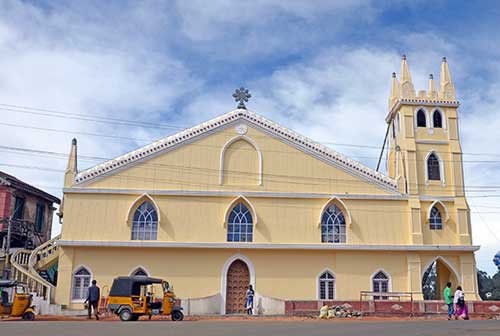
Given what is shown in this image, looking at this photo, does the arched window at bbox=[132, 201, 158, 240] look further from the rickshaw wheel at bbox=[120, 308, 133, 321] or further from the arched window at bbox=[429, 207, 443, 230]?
the arched window at bbox=[429, 207, 443, 230]

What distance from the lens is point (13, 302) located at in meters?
20.9

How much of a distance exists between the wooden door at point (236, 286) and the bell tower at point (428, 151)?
8.49m

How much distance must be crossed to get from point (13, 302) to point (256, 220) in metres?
11.6

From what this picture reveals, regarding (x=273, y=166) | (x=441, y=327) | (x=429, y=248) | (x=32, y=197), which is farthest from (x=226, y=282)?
(x=32, y=197)

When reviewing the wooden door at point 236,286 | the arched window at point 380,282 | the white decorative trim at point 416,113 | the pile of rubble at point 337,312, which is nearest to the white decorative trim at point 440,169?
the white decorative trim at point 416,113

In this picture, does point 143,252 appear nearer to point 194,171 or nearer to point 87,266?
point 87,266

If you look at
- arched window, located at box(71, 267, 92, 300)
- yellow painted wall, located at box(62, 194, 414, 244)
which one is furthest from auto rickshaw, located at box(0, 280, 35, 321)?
yellow painted wall, located at box(62, 194, 414, 244)

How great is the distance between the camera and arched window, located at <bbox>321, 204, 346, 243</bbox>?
28.6 meters

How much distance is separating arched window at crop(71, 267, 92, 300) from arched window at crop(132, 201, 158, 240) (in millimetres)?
2802

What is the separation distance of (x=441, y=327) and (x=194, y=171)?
48.8ft

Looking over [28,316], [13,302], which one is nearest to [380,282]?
[28,316]

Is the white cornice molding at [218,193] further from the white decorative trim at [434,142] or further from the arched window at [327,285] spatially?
the arched window at [327,285]

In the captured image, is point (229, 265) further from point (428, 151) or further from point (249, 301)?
point (428, 151)

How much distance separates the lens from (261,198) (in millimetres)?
28406
